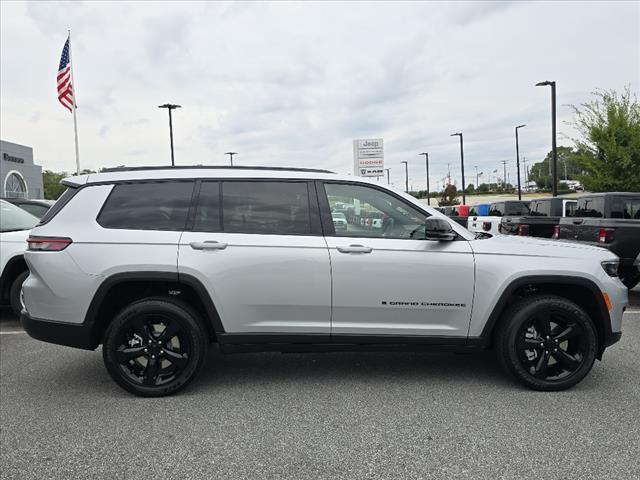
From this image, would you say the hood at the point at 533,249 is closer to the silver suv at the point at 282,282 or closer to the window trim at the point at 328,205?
the silver suv at the point at 282,282

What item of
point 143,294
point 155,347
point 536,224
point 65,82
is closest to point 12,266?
point 143,294

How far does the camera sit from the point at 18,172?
48.8 metres

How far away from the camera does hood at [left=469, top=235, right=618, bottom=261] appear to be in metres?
4.08

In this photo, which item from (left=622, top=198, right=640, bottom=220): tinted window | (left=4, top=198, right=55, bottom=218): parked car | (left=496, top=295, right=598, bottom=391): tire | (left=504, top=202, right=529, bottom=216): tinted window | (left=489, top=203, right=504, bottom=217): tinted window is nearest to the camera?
(left=496, top=295, right=598, bottom=391): tire

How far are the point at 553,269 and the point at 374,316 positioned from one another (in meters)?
1.45

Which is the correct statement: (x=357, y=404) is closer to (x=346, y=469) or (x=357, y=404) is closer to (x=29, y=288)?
(x=346, y=469)

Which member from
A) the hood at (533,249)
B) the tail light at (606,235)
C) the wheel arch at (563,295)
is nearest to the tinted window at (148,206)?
the hood at (533,249)

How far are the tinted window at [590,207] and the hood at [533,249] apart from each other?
5256 millimetres

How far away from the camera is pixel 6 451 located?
3.19 m

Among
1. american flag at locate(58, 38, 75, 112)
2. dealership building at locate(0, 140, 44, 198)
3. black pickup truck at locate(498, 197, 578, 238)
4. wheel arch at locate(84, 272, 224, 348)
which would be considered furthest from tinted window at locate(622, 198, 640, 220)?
dealership building at locate(0, 140, 44, 198)

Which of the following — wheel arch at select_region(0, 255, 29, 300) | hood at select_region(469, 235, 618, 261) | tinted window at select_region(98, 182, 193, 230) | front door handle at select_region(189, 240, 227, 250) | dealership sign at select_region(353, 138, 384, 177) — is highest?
dealership sign at select_region(353, 138, 384, 177)

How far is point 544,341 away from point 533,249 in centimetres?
74

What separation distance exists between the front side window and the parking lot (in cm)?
127

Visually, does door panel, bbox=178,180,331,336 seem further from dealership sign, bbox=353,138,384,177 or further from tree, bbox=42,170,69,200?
tree, bbox=42,170,69,200
